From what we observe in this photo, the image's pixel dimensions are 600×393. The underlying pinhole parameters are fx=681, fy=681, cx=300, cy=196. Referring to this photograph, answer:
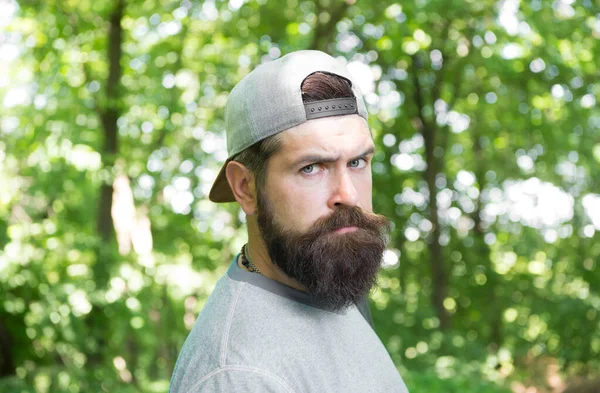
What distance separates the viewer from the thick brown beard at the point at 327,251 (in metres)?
1.53

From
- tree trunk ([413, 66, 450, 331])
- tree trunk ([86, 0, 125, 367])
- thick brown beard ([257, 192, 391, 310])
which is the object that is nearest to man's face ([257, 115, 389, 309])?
thick brown beard ([257, 192, 391, 310])

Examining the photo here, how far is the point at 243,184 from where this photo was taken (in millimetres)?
1642

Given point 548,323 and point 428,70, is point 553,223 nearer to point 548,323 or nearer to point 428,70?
point 548,323

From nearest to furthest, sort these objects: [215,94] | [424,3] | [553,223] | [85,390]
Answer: [85,390] → [424,3] → [215,94] → [553,223]

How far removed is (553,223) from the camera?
11.8 meters

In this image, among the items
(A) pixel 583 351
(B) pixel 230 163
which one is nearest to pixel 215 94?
(A) pixel 583 351

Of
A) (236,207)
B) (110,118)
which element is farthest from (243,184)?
(236,207)

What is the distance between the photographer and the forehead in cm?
150

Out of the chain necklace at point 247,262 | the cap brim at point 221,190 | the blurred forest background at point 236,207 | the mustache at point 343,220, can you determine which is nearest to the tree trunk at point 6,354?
the blurred forest background at point 236,207

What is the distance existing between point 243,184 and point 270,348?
0.45m

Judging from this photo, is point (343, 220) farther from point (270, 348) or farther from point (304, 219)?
point (270, 348)

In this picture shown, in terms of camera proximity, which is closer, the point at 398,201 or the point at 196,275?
the point at 196,275

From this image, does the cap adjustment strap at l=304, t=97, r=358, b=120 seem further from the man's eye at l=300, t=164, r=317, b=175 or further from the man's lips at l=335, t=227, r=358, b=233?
the man's lips at l=335, t=227, r=358, b=233

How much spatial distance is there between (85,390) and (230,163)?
15.0 feet
